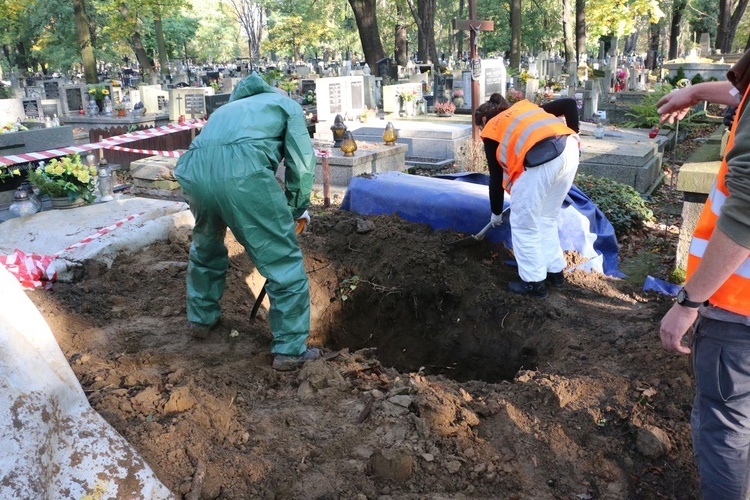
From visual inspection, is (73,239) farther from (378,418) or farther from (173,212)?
(378,418)

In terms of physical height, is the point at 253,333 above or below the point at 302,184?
below

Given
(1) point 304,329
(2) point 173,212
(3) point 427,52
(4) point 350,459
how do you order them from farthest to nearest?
1. (3) point 427,52
2. (2) point 173,212
3. (1) point 304,329
4. (4) point 350,459

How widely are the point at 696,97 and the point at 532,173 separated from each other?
1833 mm

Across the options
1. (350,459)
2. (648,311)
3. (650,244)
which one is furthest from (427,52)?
(350,459)

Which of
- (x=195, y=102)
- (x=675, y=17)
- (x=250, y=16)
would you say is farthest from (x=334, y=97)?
(x=250, y=16)

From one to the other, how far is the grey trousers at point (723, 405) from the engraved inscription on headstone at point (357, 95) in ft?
34.8

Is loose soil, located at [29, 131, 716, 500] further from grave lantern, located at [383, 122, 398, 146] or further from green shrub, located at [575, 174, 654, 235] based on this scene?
grave lantern, located at [383, 122, 398, 146]

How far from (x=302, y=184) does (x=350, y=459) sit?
1650 millimetres

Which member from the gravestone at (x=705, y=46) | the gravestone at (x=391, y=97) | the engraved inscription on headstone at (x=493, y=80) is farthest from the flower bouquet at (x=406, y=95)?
the gravestone at (x=705, y=46)

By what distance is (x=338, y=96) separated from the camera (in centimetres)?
1166

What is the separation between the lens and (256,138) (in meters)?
3.46

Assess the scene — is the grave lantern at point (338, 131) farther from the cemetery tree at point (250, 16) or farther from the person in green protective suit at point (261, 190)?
the cemetery tree at point (250, 16)

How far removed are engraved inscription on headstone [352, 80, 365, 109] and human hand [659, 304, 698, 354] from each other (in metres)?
10.5

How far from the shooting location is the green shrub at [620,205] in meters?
6.57
